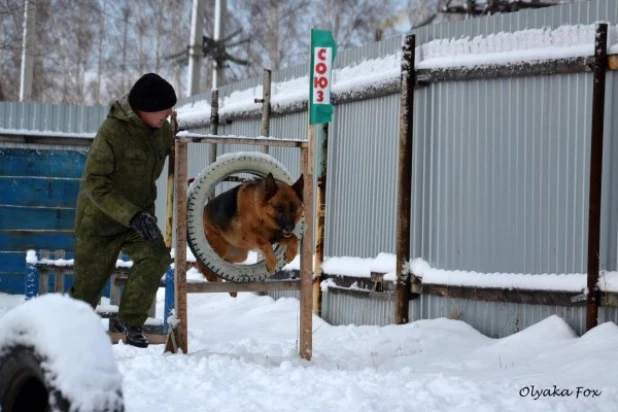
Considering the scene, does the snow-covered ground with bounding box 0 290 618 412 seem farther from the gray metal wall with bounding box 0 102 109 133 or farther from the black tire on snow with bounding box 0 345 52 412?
the gray metal wall with bounding box 0 102 109 133

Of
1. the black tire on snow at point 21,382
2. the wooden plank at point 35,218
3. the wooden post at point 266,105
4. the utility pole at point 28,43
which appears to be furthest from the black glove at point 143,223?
the utility pole at point 28,43

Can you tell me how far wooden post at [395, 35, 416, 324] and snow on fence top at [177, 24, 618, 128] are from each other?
111 millimetres

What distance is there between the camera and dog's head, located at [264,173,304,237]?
6.63m

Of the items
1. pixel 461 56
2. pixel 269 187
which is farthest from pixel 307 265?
pixel 461 56

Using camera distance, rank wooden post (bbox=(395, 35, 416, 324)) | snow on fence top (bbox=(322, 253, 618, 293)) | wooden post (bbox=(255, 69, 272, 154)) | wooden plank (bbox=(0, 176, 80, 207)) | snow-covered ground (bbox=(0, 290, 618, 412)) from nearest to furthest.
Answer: snow-covered ground (bbox=(0, 290, 618, 412)), snow on fence top (bbox=(322, 253, 618, 293)), wooden post (bbox=(395, 35, 416, 324)), wooden post (bbox=(255, 69, 272, 154)), wooden plank (bbox=(0, 176, 80, 207))

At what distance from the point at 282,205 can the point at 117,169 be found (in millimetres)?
1242

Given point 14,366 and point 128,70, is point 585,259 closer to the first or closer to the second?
point 14,366

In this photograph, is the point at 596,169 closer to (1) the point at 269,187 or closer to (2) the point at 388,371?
(2) the point at 388,371

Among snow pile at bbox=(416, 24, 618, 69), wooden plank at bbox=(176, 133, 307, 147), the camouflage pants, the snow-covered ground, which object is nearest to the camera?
the snow-covered ground

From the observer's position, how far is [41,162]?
516 inches

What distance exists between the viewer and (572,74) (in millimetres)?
7254

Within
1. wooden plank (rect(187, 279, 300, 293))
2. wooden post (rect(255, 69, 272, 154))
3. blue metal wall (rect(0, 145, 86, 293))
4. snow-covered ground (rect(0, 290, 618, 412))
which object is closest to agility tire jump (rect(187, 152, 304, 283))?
wooden plank (rect(187, 279, 300, 293))

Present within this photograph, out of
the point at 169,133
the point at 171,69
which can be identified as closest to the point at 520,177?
the point at 169,133

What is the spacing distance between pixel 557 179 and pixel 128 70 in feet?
112
